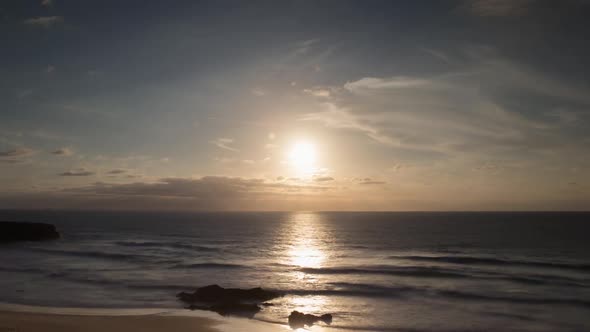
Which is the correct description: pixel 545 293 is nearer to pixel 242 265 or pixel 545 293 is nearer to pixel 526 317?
pixel 526 317

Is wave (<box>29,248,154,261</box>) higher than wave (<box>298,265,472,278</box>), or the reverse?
wave (<box>29,248,154,261</box>)

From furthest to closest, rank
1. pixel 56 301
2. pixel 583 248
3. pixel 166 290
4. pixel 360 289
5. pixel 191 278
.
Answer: pixel 583 248
pixel 191 278
pixel 360 289
pixel 166 290
pixel 56 301

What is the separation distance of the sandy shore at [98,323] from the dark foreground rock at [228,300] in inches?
95.4

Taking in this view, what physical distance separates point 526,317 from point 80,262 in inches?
1751

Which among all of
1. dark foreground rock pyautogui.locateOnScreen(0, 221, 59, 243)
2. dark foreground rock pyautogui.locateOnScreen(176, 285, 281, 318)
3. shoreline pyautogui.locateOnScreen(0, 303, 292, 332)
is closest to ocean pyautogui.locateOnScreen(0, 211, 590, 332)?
dark foreground rock pyautogui.locateOnScreen(176, 285, 281, 318)

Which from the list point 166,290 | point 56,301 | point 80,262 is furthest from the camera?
point 80,262

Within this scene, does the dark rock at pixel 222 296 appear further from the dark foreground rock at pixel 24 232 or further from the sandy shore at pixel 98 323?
the dark foreground rock at pixel 24 232

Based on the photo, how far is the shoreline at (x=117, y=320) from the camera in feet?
65.8

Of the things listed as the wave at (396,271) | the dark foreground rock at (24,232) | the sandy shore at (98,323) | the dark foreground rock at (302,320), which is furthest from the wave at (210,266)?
the dark foreground rock at (24,232)

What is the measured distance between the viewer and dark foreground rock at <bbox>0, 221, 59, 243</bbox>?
72.6 meters

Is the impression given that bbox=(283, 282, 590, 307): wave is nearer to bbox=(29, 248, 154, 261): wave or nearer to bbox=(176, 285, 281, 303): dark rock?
bbox=(176, 285, 281, 303): dark rock

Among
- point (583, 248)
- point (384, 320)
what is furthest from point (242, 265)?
point (583, 248)

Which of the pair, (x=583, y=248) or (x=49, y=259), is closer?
(x=49, y=259)

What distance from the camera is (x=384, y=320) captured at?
79.1 feet
